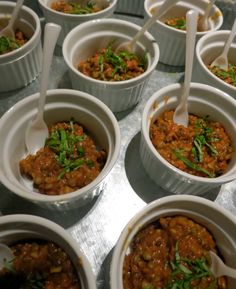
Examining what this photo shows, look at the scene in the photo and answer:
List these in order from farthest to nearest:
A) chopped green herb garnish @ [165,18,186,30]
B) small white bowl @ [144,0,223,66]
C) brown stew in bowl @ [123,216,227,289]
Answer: chopped green herb garnish @ [165,18,186,30], small white bowl @ [144,0,223,66], brown stew in bowl @ [123,216,227,289]

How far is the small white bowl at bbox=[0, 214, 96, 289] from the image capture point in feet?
3.45

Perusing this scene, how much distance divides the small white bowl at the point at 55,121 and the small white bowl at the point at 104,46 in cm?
18

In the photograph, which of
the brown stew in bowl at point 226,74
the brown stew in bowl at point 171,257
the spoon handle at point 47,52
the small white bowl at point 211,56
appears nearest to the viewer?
the brown stew in bowl at point 171,257

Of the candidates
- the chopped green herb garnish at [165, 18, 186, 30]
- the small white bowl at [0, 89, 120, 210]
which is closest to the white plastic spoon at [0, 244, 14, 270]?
the small white bowl at [0, 89, 120, 210]

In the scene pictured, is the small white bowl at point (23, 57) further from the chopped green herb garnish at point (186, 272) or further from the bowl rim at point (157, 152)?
the chopped green herb garnish at point (186, 272)

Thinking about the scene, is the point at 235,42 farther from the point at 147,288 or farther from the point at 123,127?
the point at 147,288

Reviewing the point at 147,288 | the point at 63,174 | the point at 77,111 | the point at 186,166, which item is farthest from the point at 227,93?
the point at 147,288

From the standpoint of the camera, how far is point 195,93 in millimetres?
1636

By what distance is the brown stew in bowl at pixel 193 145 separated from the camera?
4.82 ft

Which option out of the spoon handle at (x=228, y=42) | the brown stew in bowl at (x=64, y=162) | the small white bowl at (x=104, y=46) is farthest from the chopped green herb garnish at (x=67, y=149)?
the spoon handle at (x=228, y=42)

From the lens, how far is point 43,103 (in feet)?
4.66

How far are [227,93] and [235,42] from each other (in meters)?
0.48

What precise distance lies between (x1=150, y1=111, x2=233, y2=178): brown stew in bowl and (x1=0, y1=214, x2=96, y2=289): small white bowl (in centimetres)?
61

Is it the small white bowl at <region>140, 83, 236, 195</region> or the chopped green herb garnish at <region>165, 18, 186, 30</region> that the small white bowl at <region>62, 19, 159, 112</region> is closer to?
the small white bowl at <region>140, 83, 236, 195</region>
